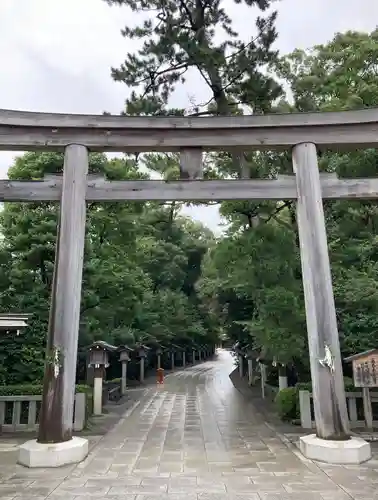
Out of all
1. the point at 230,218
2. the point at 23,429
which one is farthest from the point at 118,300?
the point at 23,429

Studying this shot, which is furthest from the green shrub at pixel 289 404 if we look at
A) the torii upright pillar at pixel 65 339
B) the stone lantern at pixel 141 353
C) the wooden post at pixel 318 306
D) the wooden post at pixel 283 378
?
the stone lantern at pixel 141 353

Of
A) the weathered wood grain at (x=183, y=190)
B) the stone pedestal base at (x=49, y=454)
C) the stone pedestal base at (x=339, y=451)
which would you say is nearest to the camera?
the stone pedestal base at (x=49, y=454)

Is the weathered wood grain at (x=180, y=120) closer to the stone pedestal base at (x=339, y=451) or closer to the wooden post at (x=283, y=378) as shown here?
the stone pedestal base at (x=339, y=451)

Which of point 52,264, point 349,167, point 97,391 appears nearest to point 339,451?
point 97,391

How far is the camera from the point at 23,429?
9930 mm

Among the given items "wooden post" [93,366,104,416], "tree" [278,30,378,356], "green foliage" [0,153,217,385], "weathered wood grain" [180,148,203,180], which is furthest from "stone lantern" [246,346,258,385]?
"weathered wood grain" [180,148,203,180]

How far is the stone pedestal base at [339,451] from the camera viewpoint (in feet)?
22.5

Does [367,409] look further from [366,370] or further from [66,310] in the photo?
[66,310]

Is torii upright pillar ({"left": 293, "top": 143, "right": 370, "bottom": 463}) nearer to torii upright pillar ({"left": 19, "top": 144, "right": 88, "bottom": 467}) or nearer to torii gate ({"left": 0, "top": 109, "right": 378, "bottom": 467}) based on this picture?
torii gate ({"left": 0, "top": 109, "right": 378, "bottom": 467})

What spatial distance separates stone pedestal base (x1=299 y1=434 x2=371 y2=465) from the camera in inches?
270

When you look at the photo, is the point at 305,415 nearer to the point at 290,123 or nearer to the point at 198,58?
the point at 290,123

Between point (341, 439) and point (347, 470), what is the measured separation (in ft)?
2.17

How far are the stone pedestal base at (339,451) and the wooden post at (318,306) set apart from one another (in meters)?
0.17

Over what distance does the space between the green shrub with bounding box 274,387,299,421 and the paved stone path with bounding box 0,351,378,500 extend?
3.24ft
